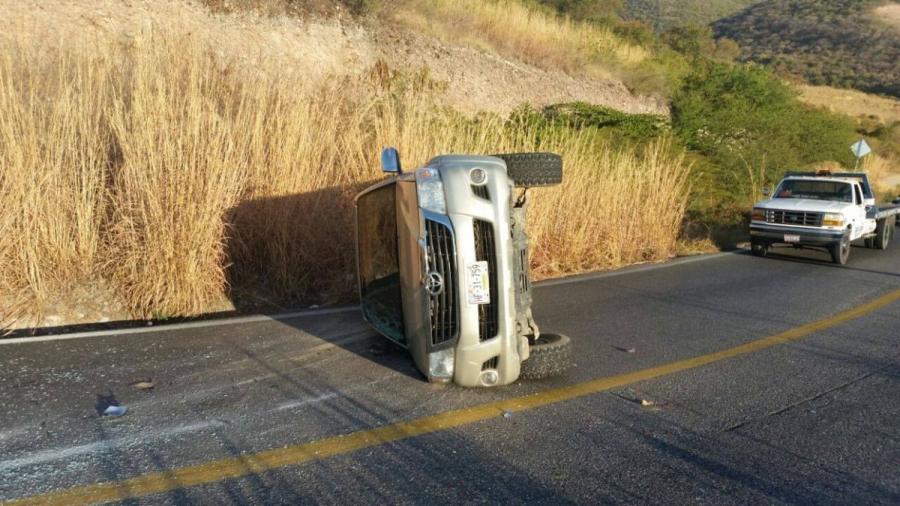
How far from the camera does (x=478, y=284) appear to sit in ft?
13.6

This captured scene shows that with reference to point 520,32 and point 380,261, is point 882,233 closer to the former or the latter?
point 380,261

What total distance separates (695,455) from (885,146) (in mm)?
50554

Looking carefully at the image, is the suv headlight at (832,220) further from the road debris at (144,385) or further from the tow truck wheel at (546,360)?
the road debris at (144,385)

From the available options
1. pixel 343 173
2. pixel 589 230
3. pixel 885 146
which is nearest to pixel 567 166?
pixel 589 230

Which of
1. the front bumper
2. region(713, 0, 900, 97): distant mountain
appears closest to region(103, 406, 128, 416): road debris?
the front bumper

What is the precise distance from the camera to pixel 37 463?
3.26 metres

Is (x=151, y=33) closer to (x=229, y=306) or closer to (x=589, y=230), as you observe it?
(x=229, y=306)

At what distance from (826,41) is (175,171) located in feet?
297

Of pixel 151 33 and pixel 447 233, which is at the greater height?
pixel 151 33

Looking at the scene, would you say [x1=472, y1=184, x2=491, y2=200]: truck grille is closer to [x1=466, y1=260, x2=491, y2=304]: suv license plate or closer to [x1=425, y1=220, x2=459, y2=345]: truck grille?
[x1=425, y1=220, x2=459, y2=345]: truck grille

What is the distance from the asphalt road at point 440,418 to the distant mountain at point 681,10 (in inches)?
3888

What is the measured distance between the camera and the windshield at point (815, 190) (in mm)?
12789

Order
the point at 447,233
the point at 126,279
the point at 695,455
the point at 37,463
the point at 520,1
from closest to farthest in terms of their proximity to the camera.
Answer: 1. the point at 37,463
2. the point at 695,455
3. the point at 447,233
4. the point at 126,279
5. the point at 520,1

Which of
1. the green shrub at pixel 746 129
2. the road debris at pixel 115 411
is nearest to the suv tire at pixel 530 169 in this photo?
the road debris at pixel 115 411
